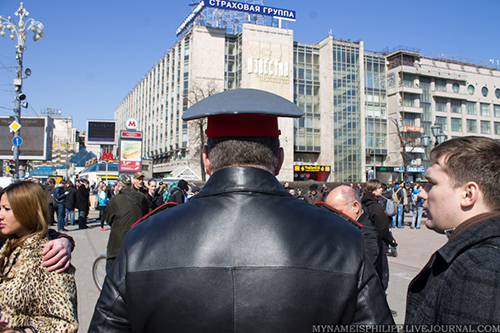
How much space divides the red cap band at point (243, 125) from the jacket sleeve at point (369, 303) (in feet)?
2.27

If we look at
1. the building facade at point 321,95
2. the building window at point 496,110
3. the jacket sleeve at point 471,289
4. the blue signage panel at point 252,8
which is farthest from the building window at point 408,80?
the jacket sleeve at point 471,289

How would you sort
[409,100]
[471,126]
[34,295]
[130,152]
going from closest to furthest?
[34,295]
[130,152]
[409,100]
[471,126]

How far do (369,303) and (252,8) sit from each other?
55.5m

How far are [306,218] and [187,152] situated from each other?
167 feet

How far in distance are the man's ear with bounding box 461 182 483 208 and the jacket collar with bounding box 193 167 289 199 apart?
822 millimetres

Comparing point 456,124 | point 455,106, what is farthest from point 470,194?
point 455,106

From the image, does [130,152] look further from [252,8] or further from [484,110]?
[484,110]

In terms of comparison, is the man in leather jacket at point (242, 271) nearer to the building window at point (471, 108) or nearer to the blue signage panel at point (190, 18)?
the blue signage panel at point (190, 18)

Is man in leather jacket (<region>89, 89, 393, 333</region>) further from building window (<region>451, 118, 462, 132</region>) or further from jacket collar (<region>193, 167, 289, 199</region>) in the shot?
building window (<region>451, 118, 462, 132</region>)

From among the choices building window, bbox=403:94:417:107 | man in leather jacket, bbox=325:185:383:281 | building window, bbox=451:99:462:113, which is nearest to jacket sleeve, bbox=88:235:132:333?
man in leather jacket, bbox=325:185:383:281

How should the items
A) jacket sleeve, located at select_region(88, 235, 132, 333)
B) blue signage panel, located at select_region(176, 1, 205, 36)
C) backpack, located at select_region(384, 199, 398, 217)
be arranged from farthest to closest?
1. blue signage panel, located at select_region(176, 1, 205, 36)
2. backpack, located at select_region(384, 199, 398, 217)
3. jacket sleeve, located at select_region(88, 235, 132, 333)

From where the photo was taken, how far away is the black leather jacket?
1.32m

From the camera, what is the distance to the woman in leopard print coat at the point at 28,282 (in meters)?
2.13

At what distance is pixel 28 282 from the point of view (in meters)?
2.15
